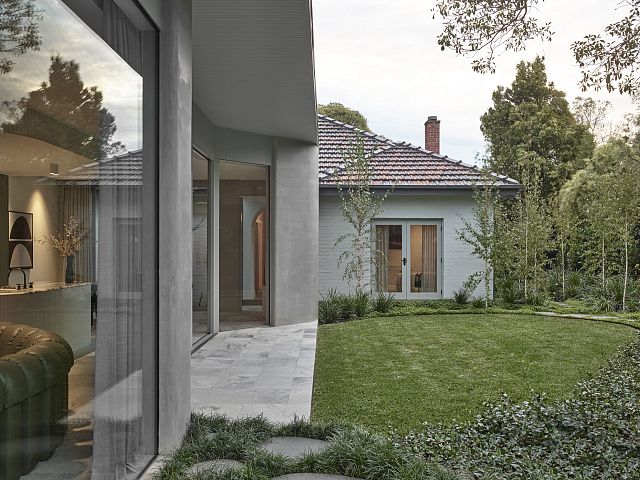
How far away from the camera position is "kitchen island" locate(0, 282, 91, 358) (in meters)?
2.47

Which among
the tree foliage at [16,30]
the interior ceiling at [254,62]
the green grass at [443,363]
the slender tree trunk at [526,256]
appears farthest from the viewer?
the slender tree trunk at [526,256]

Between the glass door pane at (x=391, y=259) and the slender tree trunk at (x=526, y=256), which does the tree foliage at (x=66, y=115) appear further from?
the slender tree trunk at (x=526, y=256)

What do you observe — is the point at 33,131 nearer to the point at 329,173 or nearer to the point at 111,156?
the point at 111,156

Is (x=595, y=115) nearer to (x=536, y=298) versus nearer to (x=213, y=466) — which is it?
(x=536, y=298)

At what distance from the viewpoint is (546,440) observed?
4812 millimetres

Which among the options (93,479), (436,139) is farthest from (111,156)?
(436,139)

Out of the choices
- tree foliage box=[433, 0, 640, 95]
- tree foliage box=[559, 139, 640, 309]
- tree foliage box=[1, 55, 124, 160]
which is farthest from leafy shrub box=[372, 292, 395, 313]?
tree foliage box=[1, 55, 124, 160]

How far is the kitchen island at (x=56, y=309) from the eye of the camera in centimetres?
247

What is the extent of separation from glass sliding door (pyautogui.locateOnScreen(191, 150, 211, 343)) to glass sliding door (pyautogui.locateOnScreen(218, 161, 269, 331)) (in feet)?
1.52

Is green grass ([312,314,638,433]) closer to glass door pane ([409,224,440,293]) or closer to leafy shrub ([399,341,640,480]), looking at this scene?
leafy shrub ([399,341,640,480])

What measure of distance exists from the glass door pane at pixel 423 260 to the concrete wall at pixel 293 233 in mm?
3875

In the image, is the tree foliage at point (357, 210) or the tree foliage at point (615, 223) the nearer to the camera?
the tree foliage at point (615, 223)

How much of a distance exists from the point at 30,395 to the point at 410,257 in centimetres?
1334

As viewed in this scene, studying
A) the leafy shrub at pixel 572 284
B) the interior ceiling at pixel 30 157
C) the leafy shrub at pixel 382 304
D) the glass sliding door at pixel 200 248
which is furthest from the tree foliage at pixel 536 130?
the interior ceiling at pixel 30 157
